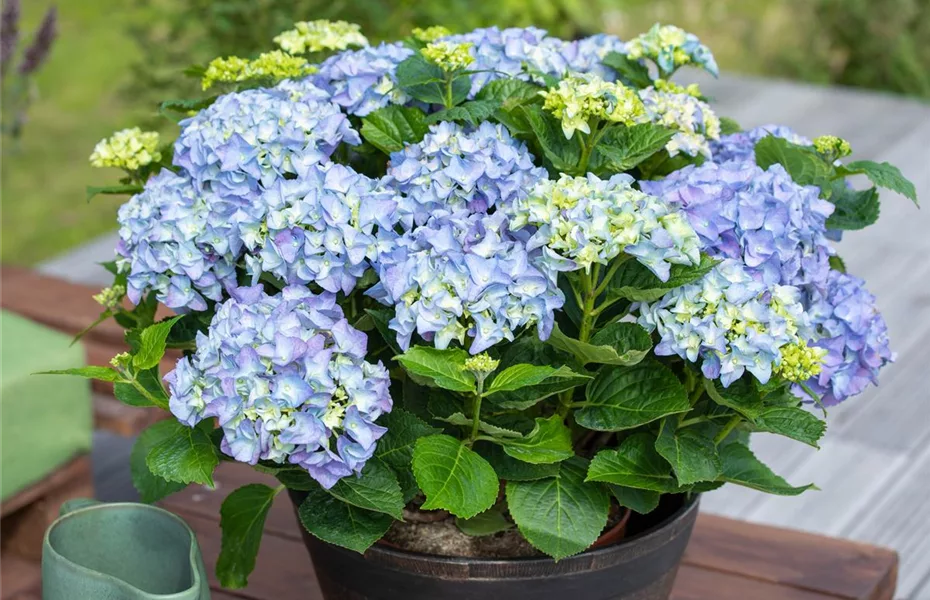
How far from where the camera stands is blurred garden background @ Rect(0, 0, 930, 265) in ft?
10.2

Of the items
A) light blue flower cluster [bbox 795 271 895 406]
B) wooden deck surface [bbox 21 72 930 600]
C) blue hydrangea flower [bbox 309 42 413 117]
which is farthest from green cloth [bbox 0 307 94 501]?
light blue flower cluster [bbox 795 271 895 406]

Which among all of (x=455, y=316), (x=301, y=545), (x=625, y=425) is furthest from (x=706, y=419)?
(x=301, y=545)

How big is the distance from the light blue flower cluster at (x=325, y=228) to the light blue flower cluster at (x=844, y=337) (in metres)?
0.38

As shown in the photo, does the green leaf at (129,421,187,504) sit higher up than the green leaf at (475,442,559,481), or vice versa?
the green leaf at (475,442,559,481)

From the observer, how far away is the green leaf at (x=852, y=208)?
116 cm

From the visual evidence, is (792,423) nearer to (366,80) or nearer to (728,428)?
(728,428)

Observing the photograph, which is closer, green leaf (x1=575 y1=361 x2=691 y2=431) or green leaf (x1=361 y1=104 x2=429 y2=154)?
green leaf (x1=575 y1=361 x2=691 y2=431)

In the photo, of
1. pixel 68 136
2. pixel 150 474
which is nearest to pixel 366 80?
pixel 150 474

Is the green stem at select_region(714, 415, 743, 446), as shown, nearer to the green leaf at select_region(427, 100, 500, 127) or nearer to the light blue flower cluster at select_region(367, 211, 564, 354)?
the light blue flower cluster at select_region(367, 211, 564, 354)

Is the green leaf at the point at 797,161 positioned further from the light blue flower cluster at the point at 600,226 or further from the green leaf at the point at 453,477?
the green leaf at the point at 453,477

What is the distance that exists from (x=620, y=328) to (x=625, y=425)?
8cm

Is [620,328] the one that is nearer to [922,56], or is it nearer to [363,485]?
[363,485]

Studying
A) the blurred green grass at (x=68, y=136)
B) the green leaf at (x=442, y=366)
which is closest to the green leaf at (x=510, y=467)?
the green leaf at (x=442, y=366)

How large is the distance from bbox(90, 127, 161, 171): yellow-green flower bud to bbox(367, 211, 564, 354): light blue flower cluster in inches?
13.9
